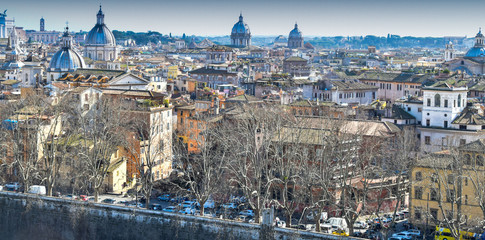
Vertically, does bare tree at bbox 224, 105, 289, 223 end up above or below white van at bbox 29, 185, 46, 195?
above

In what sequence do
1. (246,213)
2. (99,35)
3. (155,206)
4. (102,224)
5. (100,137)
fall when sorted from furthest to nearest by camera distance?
(99,35)
(100,137)
(155,206)
(246,213)
(102,224)

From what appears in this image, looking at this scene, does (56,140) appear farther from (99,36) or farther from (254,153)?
(99,36)

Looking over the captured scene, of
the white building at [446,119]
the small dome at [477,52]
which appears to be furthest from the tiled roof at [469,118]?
the small dome at [477,52]

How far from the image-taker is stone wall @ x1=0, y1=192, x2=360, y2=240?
2327cm

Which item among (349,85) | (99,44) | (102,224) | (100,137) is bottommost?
(102,224)

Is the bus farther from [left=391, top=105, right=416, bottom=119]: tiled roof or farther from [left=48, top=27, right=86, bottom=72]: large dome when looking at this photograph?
[left=48, top=27, right=86, bottom=72]: large dome

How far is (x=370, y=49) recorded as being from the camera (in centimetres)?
14325

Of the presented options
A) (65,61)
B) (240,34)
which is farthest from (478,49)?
(240,34)

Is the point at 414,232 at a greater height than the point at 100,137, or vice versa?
the point at 100,137

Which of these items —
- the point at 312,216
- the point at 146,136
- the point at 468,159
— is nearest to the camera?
the point at 468,159

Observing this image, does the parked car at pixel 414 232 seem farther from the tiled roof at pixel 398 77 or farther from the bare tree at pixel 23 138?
the tiled roof at pixel 398 77

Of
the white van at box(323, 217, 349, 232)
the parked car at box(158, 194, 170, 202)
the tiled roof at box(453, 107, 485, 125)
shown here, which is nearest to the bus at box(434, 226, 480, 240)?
the white van at box(323, 217, 349, 232)

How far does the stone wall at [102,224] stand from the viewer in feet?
76.3

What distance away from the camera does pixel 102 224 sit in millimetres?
25453
